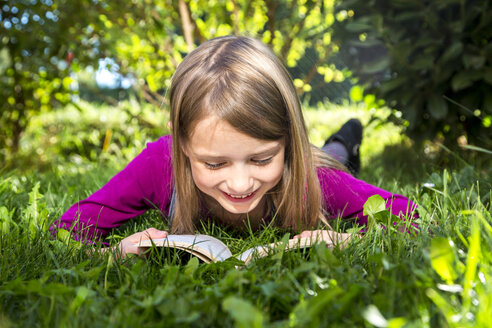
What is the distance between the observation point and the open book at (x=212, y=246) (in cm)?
150

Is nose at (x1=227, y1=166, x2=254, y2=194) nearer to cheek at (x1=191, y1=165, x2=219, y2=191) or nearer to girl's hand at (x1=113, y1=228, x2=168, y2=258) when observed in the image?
cheek at (x1=191, y1=165, x2=219, y2=191)

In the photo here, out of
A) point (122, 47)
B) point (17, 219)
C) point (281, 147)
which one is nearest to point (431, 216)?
point (281, 147)

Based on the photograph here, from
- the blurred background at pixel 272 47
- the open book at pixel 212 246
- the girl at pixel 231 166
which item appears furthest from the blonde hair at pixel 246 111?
the blurred background at pixel 272 47

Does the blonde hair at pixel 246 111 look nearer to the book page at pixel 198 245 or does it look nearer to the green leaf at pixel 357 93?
the book page at pixel 198 245

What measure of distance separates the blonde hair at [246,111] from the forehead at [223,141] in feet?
0.07

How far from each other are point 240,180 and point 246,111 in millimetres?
241

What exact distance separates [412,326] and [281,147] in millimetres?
1099

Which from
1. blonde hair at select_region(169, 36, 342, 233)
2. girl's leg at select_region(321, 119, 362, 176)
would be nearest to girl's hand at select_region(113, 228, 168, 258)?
blonde hair at select_region(169, 36, 342, 233)

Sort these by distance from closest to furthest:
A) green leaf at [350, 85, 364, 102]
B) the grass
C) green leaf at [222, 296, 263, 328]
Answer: green leaf at [222, 296, 263, 328] → the grass → green leaf at [350, 85, 364, 102]

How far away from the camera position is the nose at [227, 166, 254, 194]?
1.79 metres

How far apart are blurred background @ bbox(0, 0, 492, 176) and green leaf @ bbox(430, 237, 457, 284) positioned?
1021 mm

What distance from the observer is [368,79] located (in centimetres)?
343

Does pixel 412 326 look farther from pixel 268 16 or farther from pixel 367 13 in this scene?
pixel 268 16

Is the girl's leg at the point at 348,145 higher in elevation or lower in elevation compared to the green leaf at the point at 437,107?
lower
